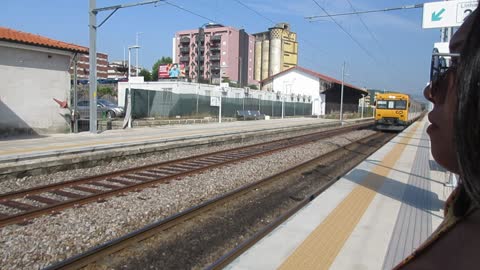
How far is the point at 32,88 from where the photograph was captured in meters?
17.5

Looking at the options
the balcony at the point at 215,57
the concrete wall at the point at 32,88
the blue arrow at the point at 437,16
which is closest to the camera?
the blue arrow at the point at 437,16

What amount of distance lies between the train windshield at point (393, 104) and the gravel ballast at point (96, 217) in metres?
20.2

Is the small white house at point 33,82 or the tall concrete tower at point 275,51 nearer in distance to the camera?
the small white house at point 33,82

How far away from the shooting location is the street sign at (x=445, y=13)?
8.57 metres

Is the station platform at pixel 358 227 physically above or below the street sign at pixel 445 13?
below

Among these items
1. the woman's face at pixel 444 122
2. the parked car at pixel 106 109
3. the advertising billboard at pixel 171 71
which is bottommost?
the parked car at pixel 106 109

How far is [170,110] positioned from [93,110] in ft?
31.8

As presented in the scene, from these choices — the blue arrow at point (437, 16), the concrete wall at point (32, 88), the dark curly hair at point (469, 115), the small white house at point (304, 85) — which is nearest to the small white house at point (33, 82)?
the concrete wall at point (32, 88)

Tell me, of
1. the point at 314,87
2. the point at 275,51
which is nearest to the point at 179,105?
the point at 314,87

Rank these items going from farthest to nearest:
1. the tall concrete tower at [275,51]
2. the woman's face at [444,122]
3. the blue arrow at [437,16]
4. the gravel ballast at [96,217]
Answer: the tall concrete tower at [275,51] → the blue arrow at [437,16] → the gravel ballast at [96,217] → the woman's face at [444,122]

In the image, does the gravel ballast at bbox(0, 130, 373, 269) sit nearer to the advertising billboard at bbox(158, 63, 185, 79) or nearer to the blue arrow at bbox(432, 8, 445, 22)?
the blue arrow at bbox(432, 8, 445, 22)

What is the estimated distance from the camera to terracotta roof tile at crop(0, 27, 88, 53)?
16.7m

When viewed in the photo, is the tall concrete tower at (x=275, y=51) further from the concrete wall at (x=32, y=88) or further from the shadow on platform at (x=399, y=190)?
the shadow on platform at (x=399, y=190)

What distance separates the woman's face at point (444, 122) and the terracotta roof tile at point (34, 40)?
60.7 feet
